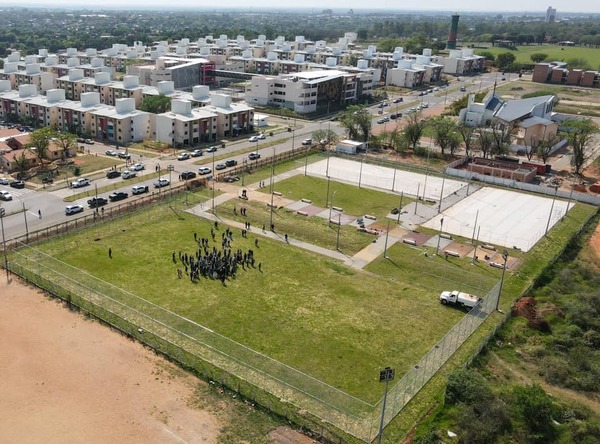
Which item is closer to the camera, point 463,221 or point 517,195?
point 463,221

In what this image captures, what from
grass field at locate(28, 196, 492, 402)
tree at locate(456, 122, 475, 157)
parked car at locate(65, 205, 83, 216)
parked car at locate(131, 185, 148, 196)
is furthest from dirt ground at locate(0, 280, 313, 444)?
tree at locate(456, 122, 475, 157)

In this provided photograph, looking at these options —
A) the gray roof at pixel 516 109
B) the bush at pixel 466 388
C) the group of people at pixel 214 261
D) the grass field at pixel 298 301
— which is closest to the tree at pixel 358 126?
the gray roof at pixel 516 109

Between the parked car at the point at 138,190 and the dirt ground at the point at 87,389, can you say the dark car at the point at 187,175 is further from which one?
the dirt ground at the point at 87,389

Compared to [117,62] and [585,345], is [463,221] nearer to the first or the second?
[585,345]

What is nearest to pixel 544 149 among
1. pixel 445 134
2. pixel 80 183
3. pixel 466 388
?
pixel 445 134

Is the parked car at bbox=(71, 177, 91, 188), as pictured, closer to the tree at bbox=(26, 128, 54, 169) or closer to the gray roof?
the tree at bbox=(26, 128, 54, 169)

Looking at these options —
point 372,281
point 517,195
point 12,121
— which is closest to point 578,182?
point 517,195
